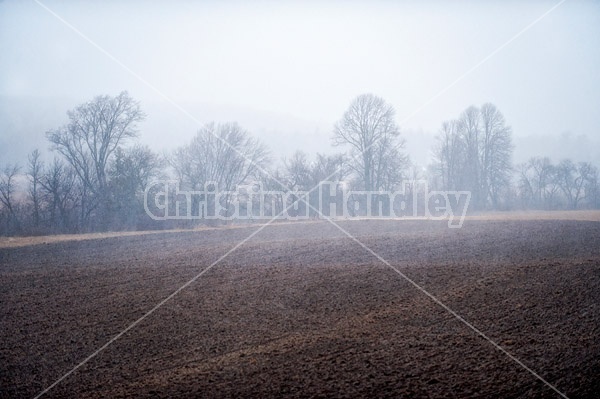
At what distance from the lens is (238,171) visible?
38.9 m

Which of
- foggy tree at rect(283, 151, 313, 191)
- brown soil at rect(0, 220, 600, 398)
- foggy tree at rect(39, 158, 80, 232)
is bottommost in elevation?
brown soil at rect(0, 220, 600, 398)

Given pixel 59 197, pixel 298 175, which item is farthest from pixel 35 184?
pixel 298 175

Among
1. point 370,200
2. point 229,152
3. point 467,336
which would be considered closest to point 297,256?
point 467,336

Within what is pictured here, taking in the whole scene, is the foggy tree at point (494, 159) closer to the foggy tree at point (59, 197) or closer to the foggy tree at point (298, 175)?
the foggy tree at point (298, 175)

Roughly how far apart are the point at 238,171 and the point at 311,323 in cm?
3276

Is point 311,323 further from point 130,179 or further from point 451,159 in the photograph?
point 451,159

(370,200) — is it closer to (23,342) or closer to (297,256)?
(297,256)

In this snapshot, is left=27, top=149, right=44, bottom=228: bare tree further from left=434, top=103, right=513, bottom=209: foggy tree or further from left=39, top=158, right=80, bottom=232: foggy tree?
left=434, top=103, right=513, bottom=209: foggy tree

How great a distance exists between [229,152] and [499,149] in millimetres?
30593

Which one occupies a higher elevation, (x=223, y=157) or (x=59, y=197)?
(x=223, y=157)

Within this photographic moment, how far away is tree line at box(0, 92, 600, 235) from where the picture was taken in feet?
98.4

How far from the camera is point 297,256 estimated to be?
12.5 metres

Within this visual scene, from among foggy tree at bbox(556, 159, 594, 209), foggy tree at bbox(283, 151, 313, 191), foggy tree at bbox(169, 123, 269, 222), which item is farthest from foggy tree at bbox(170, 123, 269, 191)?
foggy tree at bbox(556, 159, 594, 209)

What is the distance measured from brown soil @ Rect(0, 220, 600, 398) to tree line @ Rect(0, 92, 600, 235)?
1679cm
